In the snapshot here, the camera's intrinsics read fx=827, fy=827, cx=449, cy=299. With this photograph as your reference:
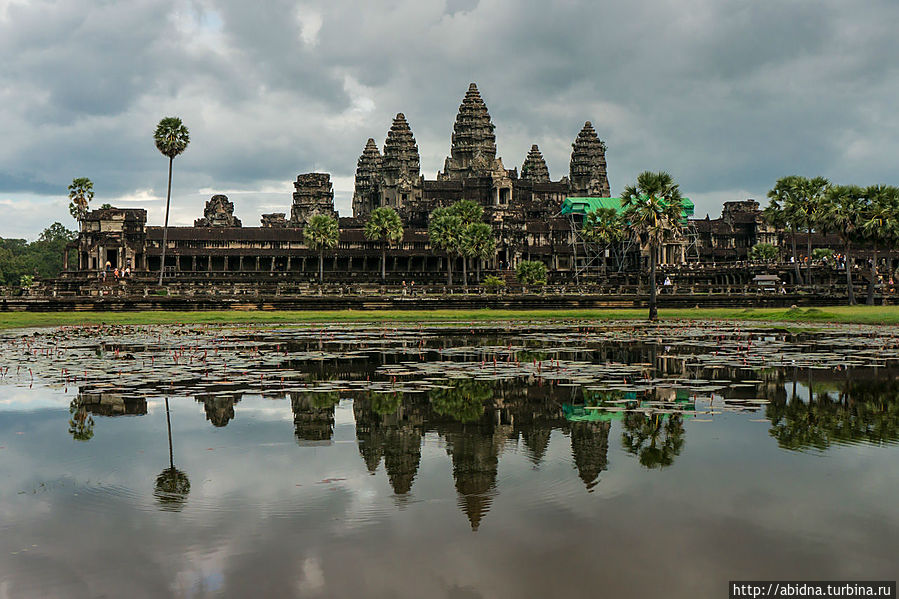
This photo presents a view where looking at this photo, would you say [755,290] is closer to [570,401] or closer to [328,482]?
[570,401]

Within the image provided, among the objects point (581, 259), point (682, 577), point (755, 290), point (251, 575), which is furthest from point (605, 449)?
point (581, 259)

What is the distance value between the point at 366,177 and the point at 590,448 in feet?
513

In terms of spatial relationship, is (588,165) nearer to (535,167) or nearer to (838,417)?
(535,167)

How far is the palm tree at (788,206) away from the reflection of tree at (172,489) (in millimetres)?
79832

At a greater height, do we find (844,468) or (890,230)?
(890,230)

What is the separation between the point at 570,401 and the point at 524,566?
300 inches

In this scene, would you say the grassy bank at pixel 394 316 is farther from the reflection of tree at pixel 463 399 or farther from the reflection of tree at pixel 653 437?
the reflection of tree at pixel 653 437

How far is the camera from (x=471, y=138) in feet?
441

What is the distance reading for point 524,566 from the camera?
19.7ft

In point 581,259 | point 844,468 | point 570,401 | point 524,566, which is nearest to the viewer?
point 524,566

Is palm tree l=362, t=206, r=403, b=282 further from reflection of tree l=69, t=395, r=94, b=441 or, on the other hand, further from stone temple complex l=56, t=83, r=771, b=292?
reflection of tree l=69, t=395, r=94, b=441

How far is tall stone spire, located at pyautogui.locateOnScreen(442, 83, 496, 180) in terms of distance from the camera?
5261 inches

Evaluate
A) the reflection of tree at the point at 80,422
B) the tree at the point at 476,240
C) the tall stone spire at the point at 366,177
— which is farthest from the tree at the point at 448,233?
the reflection of tree at the point at 80,422

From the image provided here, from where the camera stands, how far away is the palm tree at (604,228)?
351 ft
